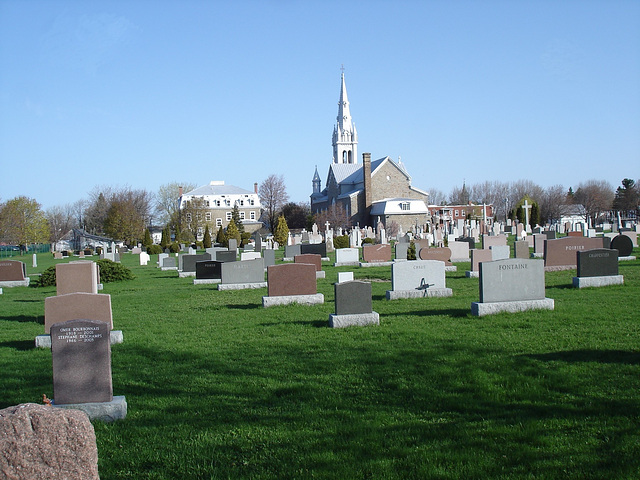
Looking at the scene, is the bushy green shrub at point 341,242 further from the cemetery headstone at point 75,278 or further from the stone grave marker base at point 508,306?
the stone grave marker base at point 508,306

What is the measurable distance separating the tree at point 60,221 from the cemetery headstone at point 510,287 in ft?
272

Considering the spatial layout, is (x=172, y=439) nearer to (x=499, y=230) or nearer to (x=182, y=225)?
(x=499, y=230)

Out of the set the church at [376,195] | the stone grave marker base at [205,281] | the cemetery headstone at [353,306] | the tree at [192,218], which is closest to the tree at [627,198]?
the church at [376,195]

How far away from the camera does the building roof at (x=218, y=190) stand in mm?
88000

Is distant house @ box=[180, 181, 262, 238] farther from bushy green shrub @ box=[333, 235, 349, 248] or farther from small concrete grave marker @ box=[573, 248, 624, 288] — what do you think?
small concrete grave marker @ box=[573, 248, 624, 288]

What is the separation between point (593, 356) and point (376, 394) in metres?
3.12

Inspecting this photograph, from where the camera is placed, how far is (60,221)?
330 ft

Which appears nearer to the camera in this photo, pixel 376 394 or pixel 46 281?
pixel 376 394

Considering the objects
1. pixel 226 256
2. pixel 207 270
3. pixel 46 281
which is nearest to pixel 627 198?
pixel 226 256

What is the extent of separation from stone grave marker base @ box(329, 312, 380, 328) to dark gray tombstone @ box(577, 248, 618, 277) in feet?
20.6

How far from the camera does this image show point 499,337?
350 inches

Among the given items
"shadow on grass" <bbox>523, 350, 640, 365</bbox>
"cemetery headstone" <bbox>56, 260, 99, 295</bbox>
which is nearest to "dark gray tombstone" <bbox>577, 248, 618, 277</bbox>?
"shadow on grass" <bbox>523, 350, 640, 365</bbox>

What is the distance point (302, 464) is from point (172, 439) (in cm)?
138

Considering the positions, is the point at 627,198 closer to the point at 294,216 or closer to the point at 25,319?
the point at 294,216
